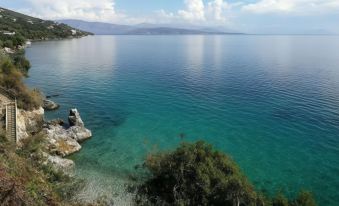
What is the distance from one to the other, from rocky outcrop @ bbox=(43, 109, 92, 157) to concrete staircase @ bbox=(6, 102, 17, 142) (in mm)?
4156

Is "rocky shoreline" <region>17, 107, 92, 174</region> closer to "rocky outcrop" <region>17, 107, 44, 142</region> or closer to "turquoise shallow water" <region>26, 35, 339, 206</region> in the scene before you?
"rocky outcrop" <region>17, 107, 44, 142</region>

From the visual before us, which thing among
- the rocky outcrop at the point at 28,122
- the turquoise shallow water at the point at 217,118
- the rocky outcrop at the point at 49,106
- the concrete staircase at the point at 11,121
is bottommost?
the turquoise shallow water at the point at 217,118

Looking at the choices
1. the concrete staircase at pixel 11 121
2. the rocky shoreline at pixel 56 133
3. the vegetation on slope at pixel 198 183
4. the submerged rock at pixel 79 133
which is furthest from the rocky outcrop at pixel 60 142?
the vegetation on slope at pixel 198 183

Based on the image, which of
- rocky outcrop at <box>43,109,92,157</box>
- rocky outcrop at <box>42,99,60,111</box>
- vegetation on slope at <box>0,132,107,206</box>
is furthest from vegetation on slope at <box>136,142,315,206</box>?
rocky outcrop at <box>42,99,60,111</box>

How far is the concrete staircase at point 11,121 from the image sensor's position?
30453mm

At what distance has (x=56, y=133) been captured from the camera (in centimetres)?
3691

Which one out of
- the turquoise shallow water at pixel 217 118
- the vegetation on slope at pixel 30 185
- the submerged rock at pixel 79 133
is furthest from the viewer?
the submerged rock at pixel 79 133

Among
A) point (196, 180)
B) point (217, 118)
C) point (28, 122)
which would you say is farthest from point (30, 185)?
point (217, 118)

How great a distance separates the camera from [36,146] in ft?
95.3

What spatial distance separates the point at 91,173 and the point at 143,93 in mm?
33523

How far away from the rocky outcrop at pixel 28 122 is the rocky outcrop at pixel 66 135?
1.23m

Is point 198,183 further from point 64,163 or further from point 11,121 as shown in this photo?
point 11,121

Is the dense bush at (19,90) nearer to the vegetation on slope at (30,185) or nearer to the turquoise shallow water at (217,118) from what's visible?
the turquoise shallow water at (217,118)

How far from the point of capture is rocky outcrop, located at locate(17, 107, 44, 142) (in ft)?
109
